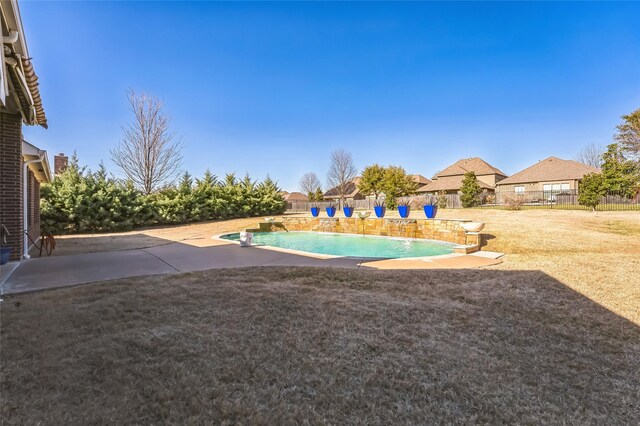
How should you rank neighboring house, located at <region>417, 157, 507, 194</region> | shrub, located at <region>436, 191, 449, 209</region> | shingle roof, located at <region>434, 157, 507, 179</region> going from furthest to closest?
shingle roof, located at <region>434, 157, 507, 179</region> → neighboring house, located at <region>417, 157, 507, 194</region> → shrub, located at <region>436, 191, 449, 209</region>

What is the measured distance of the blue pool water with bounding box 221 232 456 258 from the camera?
898 centimetres

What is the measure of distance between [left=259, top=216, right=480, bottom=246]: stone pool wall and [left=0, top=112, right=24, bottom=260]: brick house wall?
8.72 metres

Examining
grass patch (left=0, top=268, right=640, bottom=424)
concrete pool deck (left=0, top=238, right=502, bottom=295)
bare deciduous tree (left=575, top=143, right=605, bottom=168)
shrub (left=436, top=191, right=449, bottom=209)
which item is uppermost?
bare deciduous tree (left=575, top=143, right=605, bottom=168)

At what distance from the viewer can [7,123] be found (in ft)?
21.3

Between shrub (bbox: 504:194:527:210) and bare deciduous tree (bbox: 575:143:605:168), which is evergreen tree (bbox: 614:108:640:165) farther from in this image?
bare deciduous tree (bbox: 575:143:605:168)

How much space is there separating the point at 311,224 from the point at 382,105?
10599 mm

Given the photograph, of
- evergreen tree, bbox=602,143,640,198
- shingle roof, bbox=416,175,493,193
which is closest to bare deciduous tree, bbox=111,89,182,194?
evergreen tree, bbox=602,143,640,198

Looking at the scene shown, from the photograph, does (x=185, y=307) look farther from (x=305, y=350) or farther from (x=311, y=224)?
(x=311, y=224)

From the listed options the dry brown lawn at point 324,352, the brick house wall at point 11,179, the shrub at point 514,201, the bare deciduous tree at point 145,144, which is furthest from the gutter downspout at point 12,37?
the shrub at point 514,201

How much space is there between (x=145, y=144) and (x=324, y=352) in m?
23.7

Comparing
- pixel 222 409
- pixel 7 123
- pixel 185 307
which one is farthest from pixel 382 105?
pixel 222 409

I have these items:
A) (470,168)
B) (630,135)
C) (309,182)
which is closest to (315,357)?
(630,135)

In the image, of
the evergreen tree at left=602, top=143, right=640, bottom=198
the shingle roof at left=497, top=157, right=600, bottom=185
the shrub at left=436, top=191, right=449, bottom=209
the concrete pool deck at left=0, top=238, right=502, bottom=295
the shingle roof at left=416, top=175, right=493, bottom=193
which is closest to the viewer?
the concrete pool deck at left=0, top=238, right=502, bottom=295

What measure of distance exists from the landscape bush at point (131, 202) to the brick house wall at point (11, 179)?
811 centimetres
